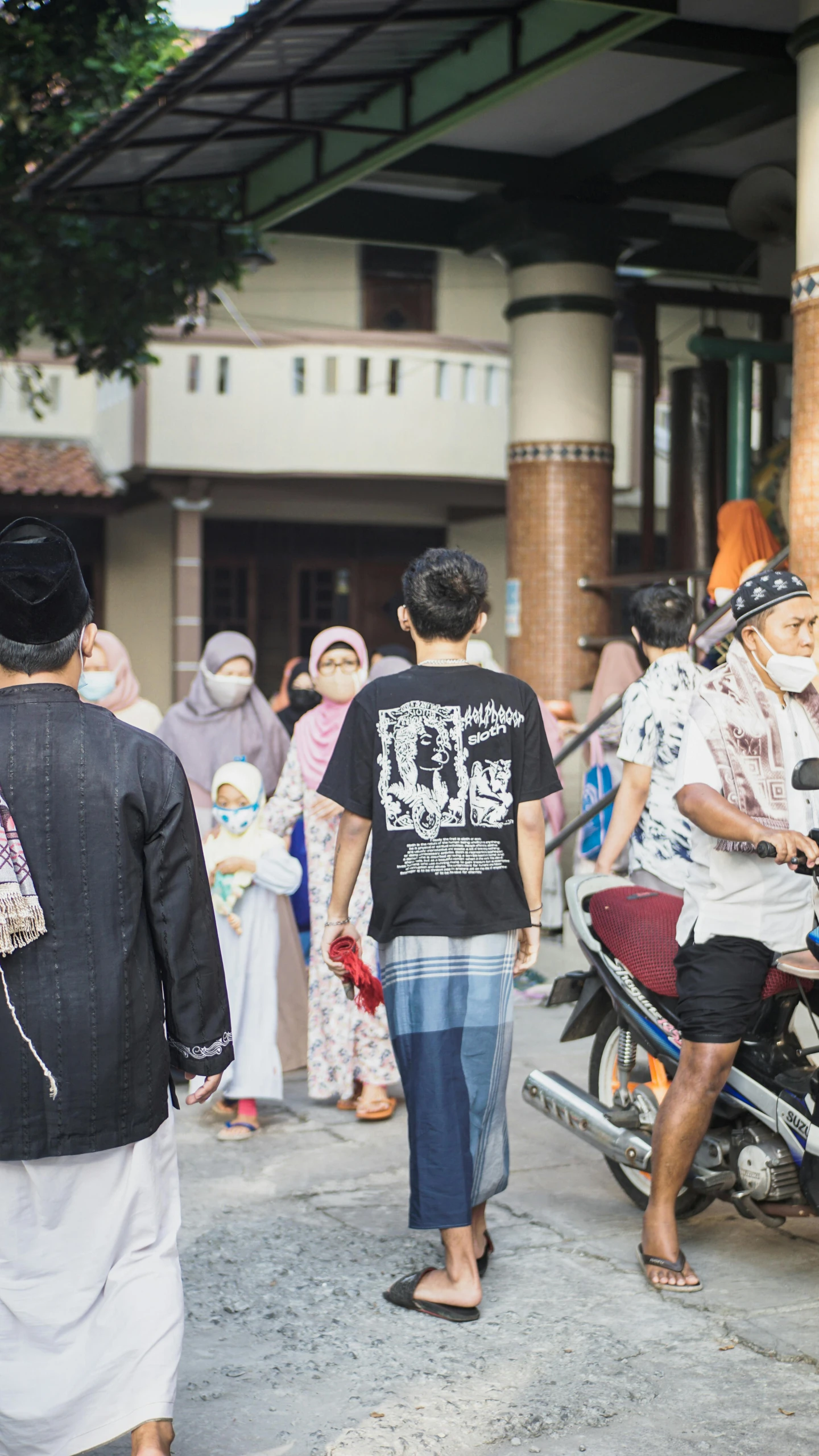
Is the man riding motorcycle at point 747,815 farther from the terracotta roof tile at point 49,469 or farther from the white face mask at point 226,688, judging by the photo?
the terracotta roof tile at point 49,469

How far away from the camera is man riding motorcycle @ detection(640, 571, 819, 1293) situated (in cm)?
408

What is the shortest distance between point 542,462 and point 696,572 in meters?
1.47

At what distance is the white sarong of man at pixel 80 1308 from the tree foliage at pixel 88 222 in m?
7.67

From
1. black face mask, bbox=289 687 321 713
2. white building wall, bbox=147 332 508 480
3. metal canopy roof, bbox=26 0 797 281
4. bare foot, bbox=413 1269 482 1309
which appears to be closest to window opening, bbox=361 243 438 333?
white building wall, bbox=147 332 508 480

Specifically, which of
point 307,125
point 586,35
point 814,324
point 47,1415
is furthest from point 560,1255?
point 307,125

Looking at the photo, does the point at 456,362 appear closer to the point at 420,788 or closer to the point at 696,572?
the point at 696,572

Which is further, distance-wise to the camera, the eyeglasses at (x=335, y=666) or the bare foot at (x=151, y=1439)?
the eyeglasses at (x=335, y=666)

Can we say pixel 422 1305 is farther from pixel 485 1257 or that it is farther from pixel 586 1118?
pixel 586 1118

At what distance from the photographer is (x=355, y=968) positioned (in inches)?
171

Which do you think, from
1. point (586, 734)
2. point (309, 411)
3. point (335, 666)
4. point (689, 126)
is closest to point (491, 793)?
point (335, 666)

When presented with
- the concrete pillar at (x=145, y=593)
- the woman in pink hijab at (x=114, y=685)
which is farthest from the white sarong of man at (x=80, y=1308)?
the concrete pillar at (x=145, y=593)

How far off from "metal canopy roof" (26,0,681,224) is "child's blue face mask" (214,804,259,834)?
3515 mm

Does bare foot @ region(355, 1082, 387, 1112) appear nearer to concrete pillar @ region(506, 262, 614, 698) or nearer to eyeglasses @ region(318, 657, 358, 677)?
eyeglasses @ region(318, 657, 358, 677)

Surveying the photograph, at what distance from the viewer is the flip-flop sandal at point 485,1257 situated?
4395 millimetres
